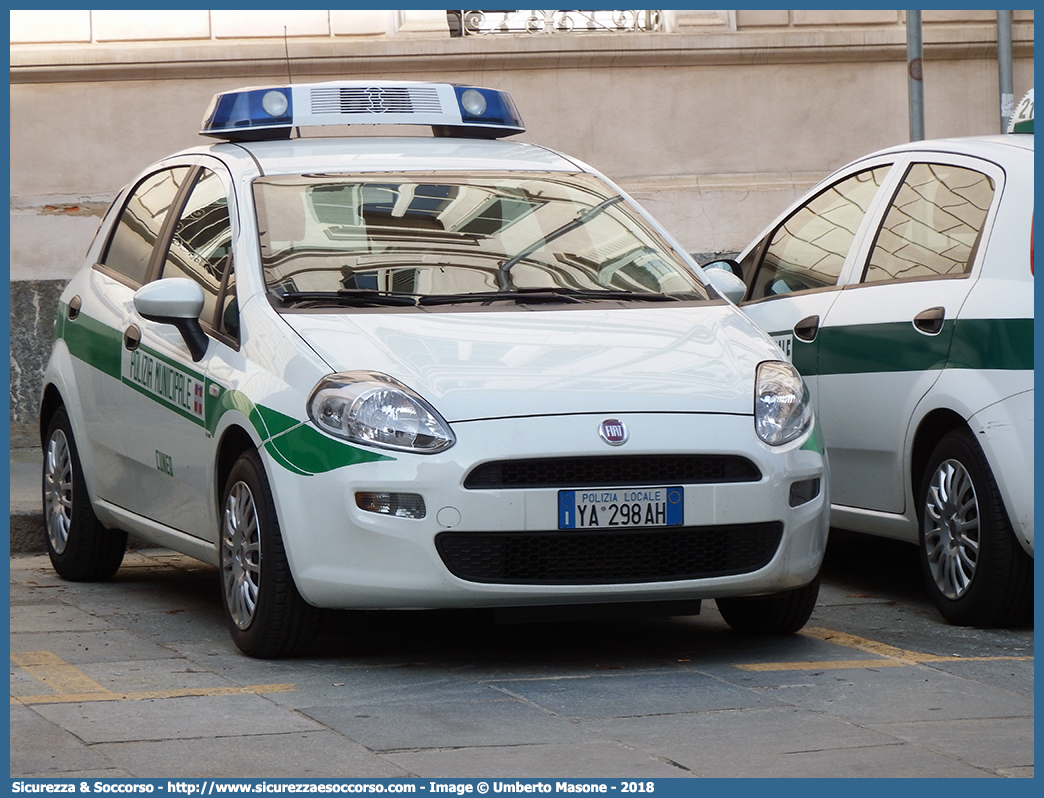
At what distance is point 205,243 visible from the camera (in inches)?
248

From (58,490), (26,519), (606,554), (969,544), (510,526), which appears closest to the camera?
(510,526)

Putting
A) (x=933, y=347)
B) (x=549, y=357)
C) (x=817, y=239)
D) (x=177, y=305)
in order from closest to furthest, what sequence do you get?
(x=549, y=357) < (x=177, y=305) < (x=933, y=347) < (x=817, y=239)

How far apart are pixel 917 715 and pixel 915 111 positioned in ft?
21.5

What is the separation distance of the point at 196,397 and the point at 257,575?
2.38ft

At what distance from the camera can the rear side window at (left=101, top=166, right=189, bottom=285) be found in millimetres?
6805

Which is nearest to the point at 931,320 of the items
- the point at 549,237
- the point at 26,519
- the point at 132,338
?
the point at 549,237

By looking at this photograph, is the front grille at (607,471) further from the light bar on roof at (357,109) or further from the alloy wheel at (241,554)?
the light bar on roof at (357,109)

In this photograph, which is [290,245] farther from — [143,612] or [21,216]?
[21,216]

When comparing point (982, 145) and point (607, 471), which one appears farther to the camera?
point (982, 145)

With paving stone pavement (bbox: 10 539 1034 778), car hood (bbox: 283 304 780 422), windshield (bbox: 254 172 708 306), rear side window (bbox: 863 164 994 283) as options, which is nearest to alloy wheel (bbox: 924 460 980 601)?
paving stone pavement (bbox: 10 539 1034 778)

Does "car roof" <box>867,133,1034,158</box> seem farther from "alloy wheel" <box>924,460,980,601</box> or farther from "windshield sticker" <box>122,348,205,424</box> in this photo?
"windshield sticker" <box>122,348,205,424</box>

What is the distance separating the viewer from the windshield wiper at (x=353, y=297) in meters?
5.71

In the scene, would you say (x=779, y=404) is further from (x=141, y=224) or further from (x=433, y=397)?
(x=141, y=224)
